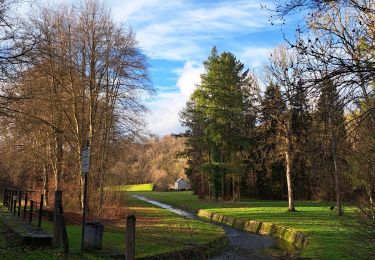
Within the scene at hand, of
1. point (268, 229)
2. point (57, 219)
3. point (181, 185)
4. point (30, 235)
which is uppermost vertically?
point (181, 185)

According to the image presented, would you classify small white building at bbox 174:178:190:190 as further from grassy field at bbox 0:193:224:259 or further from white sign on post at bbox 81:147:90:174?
white sign on post at bbox 81:147:90:174

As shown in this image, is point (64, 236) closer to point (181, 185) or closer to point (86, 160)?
point (86, 160)

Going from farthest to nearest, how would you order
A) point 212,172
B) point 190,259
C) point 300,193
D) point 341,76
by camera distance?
point 300,193 → point 212,172 → point 190,259 → point 341,76

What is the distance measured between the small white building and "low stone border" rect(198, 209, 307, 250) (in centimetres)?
5782

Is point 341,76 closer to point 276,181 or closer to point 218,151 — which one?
point 218,151

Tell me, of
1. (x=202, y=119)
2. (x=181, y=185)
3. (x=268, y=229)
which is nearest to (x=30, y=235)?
(x=268, y=229)

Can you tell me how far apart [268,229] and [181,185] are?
220ft

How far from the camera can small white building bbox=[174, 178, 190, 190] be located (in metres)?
87.2

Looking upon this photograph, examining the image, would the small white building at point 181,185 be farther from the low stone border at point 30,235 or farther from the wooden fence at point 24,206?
the low stone border at point 30,235

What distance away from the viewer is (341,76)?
6219 mm

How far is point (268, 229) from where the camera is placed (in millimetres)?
21188

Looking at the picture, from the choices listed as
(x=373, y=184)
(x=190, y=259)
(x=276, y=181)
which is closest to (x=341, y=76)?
(x=373, y=184)

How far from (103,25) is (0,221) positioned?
1301 cm

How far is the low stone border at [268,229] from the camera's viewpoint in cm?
1726
